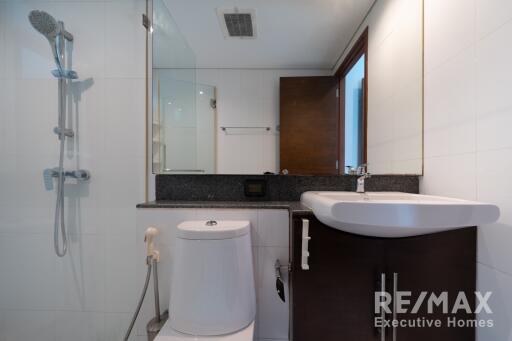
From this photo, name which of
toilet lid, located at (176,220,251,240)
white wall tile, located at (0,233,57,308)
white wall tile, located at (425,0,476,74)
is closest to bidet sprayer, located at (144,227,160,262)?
toilet lid, located at (176,220,251,240)

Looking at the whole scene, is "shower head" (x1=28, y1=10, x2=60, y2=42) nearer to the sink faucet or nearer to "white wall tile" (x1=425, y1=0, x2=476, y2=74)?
the sink faucet

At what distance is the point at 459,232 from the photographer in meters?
0.83

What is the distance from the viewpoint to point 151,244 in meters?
1.02

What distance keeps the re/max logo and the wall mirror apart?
574 mm

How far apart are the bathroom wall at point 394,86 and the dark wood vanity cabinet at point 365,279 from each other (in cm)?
46

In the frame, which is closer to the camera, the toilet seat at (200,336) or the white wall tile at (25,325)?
the toilet seat at (200,336)

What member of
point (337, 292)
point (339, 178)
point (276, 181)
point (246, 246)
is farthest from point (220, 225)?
point (339, 178)

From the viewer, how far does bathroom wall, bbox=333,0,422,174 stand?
44.8 inches

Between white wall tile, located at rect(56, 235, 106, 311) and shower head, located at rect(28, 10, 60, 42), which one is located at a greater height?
shower head, located at rect(28, 10, 60, 42)

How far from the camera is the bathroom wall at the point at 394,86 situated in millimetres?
1137

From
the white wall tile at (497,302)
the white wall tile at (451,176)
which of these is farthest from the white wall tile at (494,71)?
the white wall tile at (497,302)

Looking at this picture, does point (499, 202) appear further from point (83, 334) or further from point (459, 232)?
point (83, 334)

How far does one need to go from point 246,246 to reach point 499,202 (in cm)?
89

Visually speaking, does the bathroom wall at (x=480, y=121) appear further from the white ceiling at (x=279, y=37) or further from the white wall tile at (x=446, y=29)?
the white ceiling at (x=279, y=37)
